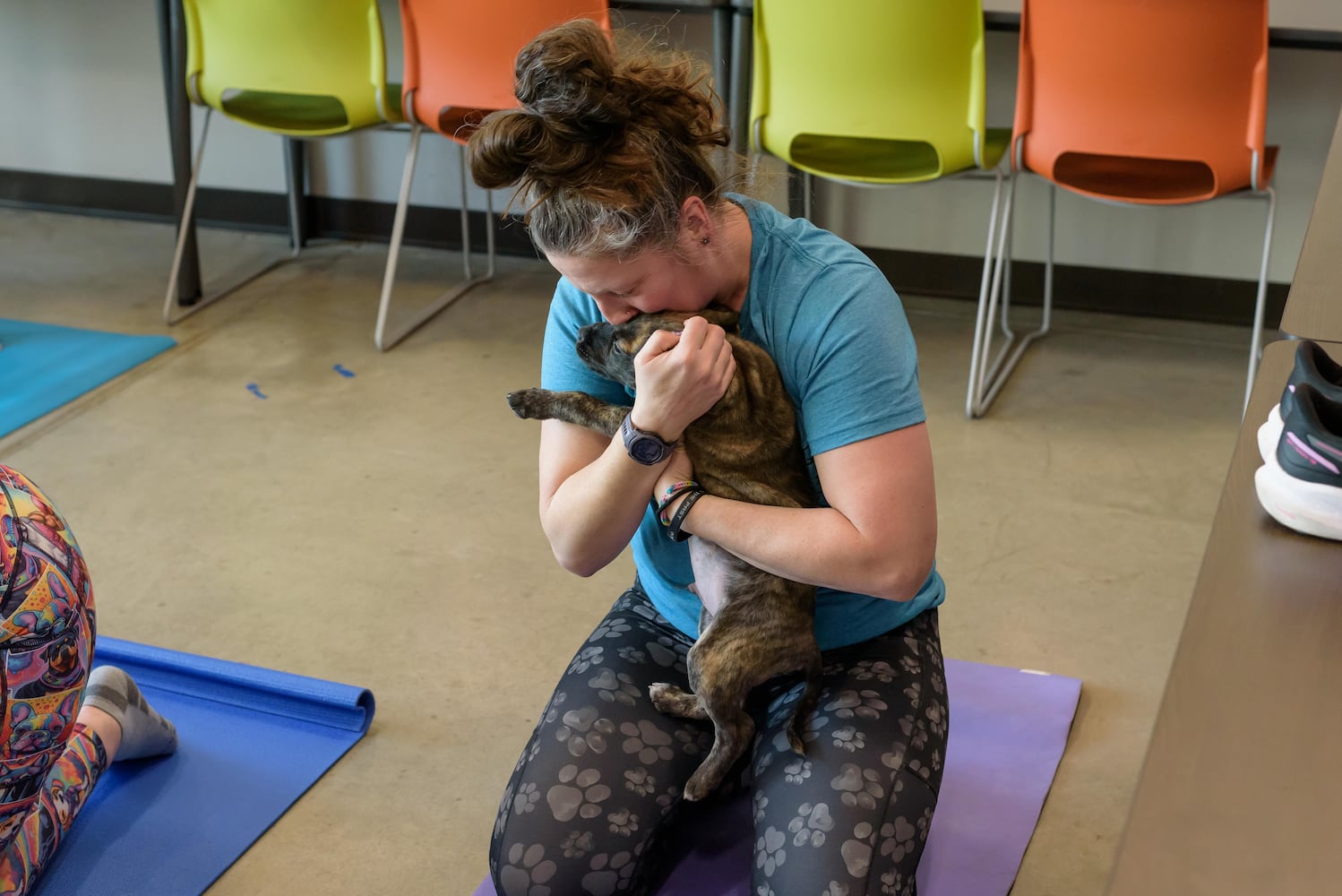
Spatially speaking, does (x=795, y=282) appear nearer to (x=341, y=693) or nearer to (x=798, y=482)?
(x=798, y=482)

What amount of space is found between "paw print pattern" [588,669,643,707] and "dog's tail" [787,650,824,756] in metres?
0.21

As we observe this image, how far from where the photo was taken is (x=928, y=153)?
3410 mm

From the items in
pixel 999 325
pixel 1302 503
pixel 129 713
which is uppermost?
pixel 1302 503

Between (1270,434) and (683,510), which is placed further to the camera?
(683,510)

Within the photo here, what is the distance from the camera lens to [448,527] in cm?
272

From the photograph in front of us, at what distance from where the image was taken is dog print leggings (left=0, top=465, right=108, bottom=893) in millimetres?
1417

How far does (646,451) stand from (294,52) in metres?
2.66

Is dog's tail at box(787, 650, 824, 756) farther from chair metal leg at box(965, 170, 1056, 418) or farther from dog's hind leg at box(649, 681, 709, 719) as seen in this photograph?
chair metal leg at box(965, 170, 1056, 418)

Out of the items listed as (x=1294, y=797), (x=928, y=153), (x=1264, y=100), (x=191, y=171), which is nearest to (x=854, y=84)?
(x=928, y=153)

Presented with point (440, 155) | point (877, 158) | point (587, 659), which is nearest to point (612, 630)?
point (587, 659)

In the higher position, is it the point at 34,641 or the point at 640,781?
the point at 34,641

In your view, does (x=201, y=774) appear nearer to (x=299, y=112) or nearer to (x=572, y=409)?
(x=572, y=409)

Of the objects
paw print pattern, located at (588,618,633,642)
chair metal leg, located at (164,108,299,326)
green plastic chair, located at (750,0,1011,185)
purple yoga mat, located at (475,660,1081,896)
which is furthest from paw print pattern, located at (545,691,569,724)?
chair metal leg, located at (164,108,299,326)

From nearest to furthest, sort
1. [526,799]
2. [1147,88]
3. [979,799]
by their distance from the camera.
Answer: [526,799] < [979,799] < [1147,88]
